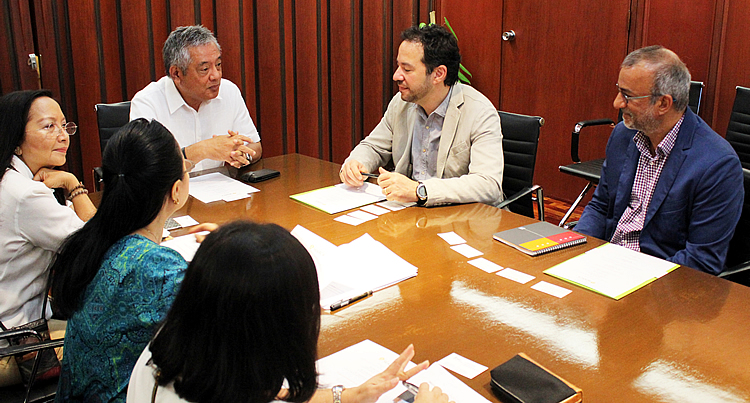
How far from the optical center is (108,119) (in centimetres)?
328

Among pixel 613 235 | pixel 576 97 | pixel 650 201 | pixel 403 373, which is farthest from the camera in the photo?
pixel 576 97

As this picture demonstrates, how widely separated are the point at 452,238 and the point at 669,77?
1.06m

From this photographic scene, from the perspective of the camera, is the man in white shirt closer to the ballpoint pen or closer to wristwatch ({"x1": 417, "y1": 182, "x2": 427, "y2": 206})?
wristwatch ({"x1": 417, "y1": 182, "x2": 427, "y2": 206})

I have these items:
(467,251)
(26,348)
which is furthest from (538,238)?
(26,348)

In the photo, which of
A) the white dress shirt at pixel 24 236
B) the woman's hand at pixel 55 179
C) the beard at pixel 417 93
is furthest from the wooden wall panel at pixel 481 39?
the white dress shirt at pixel 24 236

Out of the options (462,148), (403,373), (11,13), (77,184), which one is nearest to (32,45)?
(11,13)

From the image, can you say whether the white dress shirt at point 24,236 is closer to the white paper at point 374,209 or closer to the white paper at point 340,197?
the white paper at point 340,197

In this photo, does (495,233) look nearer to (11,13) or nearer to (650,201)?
(650,201)

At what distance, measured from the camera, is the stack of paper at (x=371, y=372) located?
129cm

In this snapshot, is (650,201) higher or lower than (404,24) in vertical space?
lower

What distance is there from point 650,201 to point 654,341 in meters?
1.02

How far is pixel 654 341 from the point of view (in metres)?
1.47

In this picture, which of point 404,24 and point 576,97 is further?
point 404,24

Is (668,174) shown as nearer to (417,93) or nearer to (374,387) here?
(417,93)
